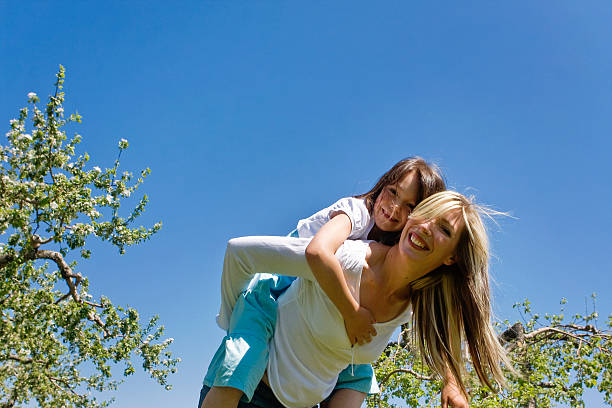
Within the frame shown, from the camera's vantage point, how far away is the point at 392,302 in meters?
2.10

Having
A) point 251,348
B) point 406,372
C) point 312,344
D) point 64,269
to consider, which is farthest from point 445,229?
point 64,269

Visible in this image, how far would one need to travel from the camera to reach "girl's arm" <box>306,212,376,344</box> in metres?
1.76

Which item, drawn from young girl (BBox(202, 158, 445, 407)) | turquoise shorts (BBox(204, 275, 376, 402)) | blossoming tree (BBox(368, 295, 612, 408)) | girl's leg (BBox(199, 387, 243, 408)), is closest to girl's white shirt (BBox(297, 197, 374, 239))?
young girl (BBox(202, 158, 445, 407))

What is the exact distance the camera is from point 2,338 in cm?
761

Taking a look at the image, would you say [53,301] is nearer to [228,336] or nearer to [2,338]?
[2,338]

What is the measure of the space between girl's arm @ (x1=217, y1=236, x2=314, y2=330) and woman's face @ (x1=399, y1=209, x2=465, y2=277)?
428mm

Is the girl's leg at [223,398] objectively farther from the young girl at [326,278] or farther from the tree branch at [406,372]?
the tree branch at [406,372]

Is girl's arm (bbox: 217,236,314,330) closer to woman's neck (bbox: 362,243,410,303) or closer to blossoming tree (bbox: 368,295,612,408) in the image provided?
woman's neck (bbox: 362,243,410,303)

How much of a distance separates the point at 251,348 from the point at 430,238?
0.82 meters

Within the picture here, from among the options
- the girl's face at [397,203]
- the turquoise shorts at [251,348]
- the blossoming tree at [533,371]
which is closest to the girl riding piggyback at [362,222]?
the girl's face at [397,203]

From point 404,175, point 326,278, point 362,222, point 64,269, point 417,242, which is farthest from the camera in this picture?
point 64,269

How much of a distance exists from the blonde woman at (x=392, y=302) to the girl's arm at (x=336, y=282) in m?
0.05

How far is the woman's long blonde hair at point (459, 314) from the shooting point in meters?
2.16

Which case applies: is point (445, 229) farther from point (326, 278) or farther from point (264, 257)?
point (264, 257)
